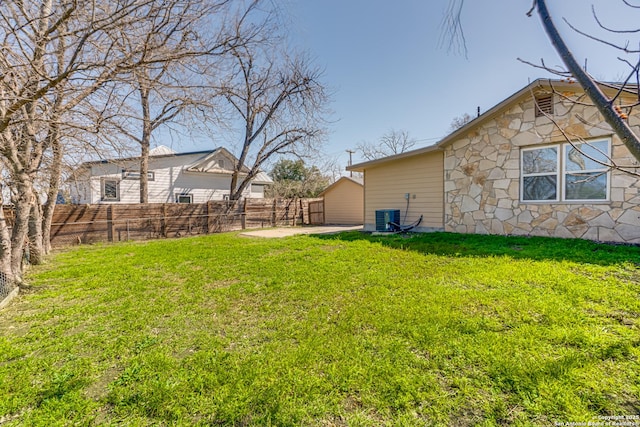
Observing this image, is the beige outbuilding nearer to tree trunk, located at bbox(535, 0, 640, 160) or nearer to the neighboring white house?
the neighboring white house

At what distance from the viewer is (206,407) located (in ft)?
6.33

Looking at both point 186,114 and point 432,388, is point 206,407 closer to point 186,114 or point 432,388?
point 432,388

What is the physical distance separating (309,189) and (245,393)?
78.3ft

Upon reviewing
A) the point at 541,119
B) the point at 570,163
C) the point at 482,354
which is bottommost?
the point at 482,354

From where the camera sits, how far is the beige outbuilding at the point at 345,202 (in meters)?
16.3

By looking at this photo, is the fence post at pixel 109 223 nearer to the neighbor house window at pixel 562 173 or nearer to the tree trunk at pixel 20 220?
the tree trunk at pixel 20 220

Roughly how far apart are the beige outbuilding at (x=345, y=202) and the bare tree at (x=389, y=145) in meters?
13.1

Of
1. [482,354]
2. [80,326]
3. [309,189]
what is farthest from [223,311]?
[309,189]

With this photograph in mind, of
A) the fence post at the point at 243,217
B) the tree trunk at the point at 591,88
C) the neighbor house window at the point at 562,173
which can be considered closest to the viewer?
the tree trunk at the point at 591,88

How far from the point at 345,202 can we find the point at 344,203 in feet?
0.29

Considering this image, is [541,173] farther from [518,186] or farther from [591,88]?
[591,88]

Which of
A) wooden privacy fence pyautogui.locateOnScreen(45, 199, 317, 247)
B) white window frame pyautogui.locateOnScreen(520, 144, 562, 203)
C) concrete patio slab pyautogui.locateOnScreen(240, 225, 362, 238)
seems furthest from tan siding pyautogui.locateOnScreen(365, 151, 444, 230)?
wooden privacy fence pyautogui.locateOnScreen(45, 199, 317, 247)

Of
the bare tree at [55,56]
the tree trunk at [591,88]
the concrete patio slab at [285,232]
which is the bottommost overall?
the concrete patio slab at [285,232]

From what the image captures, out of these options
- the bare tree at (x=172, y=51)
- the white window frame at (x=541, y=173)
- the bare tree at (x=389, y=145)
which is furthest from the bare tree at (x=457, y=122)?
the bare tree at (x=172, y=51)
